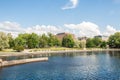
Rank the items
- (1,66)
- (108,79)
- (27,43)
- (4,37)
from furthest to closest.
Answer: (27,43) → (4,37) → (1,66) → (108,79)

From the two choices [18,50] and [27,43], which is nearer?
[18,50]

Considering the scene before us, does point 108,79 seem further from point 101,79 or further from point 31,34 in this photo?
point 31,34

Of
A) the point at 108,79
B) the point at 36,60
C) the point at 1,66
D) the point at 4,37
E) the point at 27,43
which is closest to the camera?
the point at 108,79

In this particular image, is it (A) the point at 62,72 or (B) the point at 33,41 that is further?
(B) the point at 33,41

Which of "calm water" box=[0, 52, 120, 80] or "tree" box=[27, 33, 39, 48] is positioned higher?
"tree" box=[27, 33, 39, 48]

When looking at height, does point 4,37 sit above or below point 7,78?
above

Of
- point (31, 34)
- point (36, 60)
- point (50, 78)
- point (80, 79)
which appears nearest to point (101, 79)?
point (80, 79)

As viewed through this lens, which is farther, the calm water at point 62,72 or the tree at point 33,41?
the tree at point 33,41

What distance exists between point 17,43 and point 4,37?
119 ft

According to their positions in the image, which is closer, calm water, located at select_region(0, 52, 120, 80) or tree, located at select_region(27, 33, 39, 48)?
calm water, located at select_region(0, 52, 120, 80)

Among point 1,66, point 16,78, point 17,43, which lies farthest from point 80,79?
point 17,43

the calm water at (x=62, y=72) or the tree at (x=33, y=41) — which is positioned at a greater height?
the tree at (x=33, y=41)

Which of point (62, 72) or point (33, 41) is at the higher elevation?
point (33, 41)

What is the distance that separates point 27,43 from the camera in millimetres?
196250
